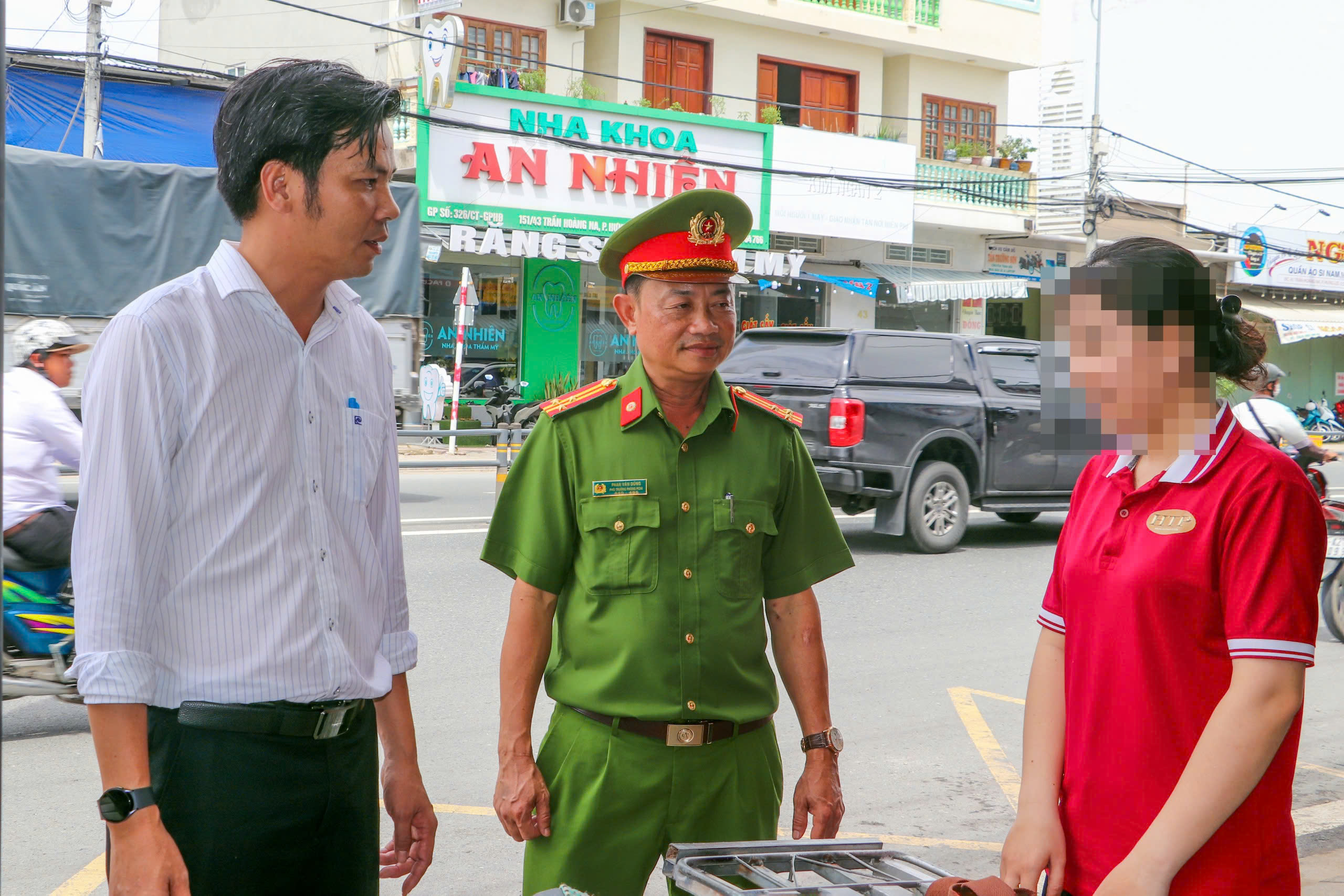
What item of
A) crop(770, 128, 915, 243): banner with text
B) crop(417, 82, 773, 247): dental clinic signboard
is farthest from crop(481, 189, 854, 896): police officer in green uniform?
crop(770, 128, 915, 243): banner with text

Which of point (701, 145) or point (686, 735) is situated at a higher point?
point (701, 145)

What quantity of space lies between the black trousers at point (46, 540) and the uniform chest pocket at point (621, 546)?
3686mm

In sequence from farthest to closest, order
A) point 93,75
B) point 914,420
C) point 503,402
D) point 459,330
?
point 503,402
point 459,330
point 93,75
point 914,420

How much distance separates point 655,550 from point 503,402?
58.7 feet

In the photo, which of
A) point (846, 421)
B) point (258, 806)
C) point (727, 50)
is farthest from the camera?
point (727, 50)

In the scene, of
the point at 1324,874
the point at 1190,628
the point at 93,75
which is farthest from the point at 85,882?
the point at 93,75

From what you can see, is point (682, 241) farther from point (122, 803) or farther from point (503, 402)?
point (503, 402)

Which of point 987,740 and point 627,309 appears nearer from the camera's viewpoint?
point 627,309

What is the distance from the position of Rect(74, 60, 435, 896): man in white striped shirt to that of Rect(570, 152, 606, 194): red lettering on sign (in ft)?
61.1

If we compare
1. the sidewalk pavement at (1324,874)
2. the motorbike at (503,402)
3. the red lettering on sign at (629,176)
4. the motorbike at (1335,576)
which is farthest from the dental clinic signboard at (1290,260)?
the sidewalk pavement at (1324,874)

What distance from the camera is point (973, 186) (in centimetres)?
2559

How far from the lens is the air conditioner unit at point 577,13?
20812mm

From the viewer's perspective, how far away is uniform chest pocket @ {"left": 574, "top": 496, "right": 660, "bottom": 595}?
8.05 ft

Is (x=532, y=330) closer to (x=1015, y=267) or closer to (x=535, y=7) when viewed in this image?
(x=535, y=7)
